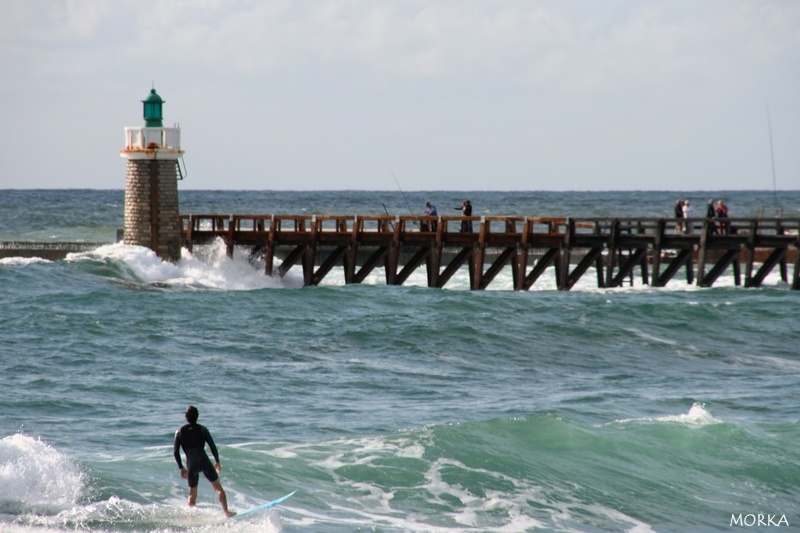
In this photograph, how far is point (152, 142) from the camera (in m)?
30.5

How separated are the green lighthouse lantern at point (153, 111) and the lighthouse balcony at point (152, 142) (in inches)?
11.4

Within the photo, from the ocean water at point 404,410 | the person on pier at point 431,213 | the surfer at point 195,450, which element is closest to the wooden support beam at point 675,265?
the ocean water at point 404,410

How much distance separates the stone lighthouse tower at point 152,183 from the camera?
30375 mm

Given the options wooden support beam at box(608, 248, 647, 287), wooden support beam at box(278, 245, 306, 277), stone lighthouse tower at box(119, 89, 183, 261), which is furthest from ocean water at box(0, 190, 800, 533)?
wooden support beam at box(278, 245, 306, 277)

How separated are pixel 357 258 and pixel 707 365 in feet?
49.3

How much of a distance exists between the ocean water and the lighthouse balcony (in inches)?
184

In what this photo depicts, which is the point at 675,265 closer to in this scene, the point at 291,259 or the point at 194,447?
the point at 291,259

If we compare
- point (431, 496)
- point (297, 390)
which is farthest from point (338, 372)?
point (431, 496)

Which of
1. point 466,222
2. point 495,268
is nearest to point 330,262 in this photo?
point 466,222

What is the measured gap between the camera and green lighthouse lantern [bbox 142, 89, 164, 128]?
3088 centimetres

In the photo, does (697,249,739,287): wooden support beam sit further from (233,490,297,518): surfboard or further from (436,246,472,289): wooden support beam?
(233,490,297,518): surfboard

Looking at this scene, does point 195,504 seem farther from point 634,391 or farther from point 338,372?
point 634,391

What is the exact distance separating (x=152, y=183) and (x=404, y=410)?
1704 cm

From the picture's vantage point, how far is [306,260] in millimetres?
32250
